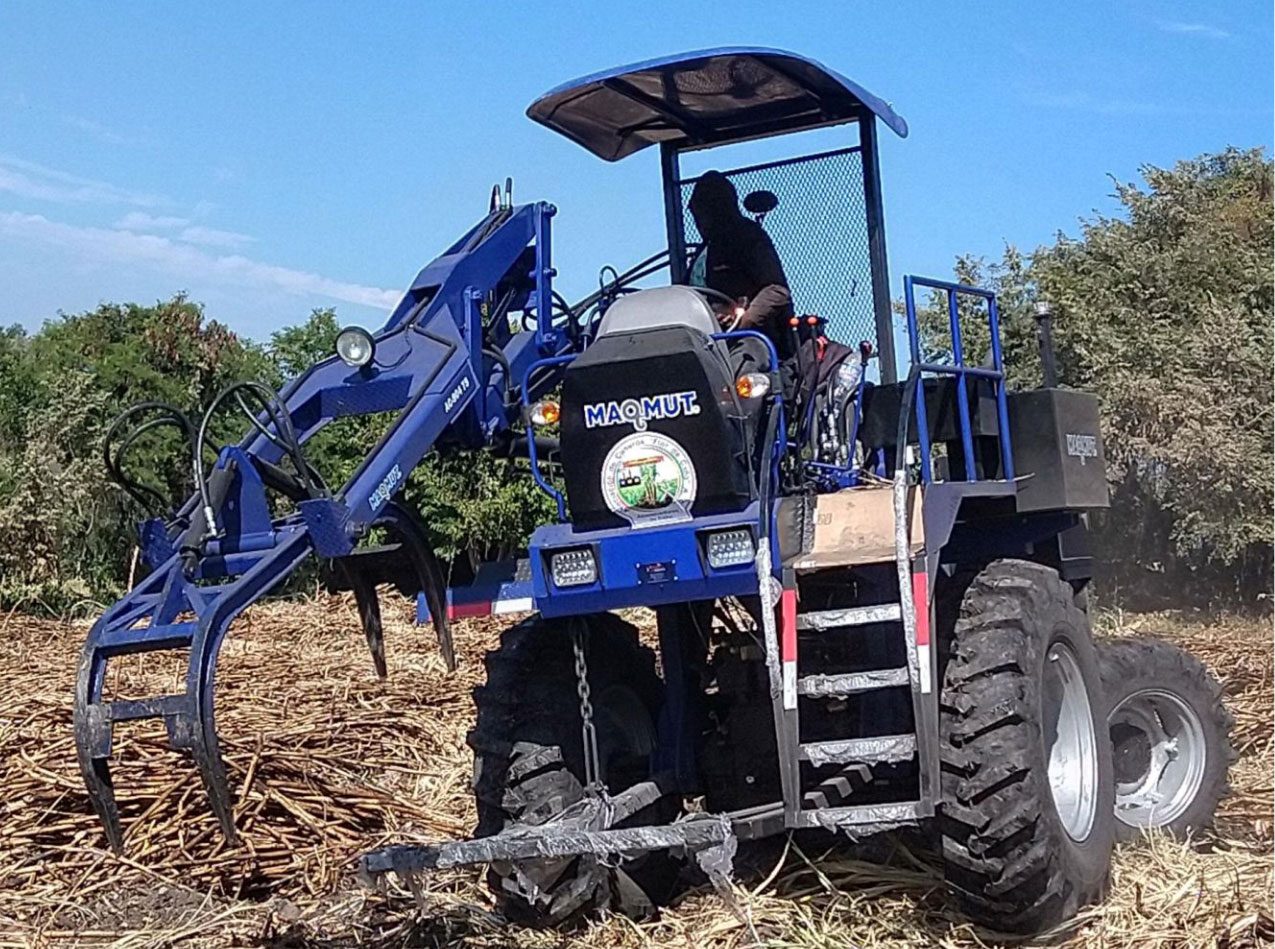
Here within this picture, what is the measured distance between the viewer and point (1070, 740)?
6.20m

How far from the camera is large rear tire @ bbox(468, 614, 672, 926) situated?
591 cm

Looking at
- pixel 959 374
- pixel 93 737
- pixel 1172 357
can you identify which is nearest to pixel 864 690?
pixel 959 374

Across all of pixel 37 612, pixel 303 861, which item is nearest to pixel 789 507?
pixel 303 861

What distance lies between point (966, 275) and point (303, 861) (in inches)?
593

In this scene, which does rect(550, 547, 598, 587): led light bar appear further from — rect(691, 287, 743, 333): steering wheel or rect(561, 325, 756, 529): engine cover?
rect(691, 287, 743, 333): steering wheel

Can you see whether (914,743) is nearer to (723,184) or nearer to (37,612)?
(723,184)

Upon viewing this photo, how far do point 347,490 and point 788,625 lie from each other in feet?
5.37

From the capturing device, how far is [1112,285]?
1914 centimetres

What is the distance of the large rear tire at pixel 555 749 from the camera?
5906 millimetres

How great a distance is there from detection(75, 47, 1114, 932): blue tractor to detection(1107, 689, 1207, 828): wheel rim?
3.05 feet

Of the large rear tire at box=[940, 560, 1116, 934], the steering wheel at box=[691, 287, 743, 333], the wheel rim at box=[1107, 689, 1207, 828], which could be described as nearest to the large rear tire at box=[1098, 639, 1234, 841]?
the wheel rim at box=[1107, 689, 1207, 828]

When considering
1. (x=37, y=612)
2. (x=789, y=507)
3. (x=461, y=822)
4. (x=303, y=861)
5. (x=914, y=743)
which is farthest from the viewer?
(x=37, y=612)

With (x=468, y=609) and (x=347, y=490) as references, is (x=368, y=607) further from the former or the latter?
(x=347, y=490)

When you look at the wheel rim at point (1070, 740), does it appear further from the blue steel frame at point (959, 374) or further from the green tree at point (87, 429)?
the green tree at point (87, 429)
